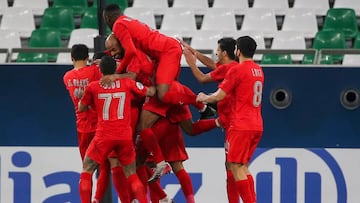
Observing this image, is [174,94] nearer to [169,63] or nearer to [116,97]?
[169,63]

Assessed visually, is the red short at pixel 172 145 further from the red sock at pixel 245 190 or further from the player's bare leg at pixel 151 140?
the red sock at pixel 245 190

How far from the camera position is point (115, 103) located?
1149 centimetres

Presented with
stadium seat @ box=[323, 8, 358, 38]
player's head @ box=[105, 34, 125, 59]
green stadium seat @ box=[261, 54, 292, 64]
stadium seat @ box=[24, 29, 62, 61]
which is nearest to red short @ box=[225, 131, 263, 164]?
player's head @ box=[105, 34, 125, 59]

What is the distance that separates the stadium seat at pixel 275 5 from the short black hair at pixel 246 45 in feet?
13.4

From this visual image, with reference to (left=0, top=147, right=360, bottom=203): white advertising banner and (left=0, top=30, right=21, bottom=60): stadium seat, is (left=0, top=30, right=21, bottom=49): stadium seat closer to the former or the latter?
(left=0, top=30, right=21, bottom=60): stadium seat

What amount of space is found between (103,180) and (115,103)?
0.99 metres

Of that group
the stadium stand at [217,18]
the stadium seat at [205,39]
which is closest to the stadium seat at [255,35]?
the stadium stand at [217,18]

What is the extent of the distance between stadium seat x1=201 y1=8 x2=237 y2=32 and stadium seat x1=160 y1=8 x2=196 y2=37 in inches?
6.7

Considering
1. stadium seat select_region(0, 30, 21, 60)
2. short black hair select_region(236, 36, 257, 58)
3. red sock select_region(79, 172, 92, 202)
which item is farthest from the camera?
stadium seat select_region(0, 30, 21, 60)

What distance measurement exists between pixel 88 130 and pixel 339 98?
2982 millimetres

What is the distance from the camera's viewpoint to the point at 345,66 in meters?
13.2

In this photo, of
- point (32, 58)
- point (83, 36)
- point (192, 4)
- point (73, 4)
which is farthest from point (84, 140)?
point (73, 4)

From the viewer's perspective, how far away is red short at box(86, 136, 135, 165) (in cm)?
1154

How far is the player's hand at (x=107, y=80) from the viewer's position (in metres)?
11.4
